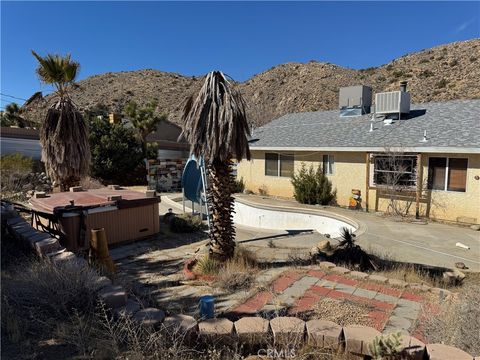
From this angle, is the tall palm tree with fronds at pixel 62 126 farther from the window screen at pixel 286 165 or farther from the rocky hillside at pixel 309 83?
the rocky hillside at pixel 309 83

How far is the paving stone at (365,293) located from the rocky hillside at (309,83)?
3366cm

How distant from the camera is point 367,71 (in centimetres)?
5669

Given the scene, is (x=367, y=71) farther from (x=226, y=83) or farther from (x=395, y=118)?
(x=226, y=83)

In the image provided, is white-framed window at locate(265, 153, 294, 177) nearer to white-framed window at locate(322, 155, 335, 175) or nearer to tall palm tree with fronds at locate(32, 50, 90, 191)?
white-framed window at locate(322, 155, 335, 175)

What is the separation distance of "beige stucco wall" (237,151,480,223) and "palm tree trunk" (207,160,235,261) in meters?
9.99

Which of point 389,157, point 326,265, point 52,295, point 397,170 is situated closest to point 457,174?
point 397,170

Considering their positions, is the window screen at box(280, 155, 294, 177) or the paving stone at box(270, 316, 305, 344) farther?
the window screen at box(280, 155, 294, 177)

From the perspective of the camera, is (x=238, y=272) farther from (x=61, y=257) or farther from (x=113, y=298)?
(x=61, y=257)

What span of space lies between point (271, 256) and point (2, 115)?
3789cm

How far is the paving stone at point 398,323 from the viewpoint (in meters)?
4.97

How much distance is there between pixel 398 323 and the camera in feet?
16.7

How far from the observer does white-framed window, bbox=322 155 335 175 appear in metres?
17.4

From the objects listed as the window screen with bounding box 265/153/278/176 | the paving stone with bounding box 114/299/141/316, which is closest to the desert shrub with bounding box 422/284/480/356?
the paving stone with bounding box 114/299/141/316

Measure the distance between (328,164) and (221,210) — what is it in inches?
433
